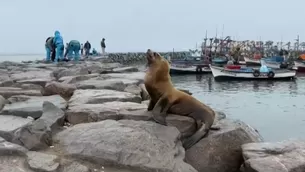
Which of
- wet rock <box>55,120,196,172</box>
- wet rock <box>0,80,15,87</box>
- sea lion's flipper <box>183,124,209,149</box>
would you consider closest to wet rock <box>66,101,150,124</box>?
wet rock <box>55,120,196,172</box>

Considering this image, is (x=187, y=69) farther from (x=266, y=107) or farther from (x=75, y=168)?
(x=75, y=168)

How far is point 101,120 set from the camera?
16.6 ft

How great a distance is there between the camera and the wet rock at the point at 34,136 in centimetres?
A: 397

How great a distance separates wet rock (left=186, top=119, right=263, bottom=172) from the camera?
16.7 ft

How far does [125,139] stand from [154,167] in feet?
1.62

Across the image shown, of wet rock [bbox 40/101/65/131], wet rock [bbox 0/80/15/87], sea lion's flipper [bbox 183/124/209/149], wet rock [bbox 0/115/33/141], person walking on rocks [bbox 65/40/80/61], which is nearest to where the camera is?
wet rock [bbox 0/115/33/141]

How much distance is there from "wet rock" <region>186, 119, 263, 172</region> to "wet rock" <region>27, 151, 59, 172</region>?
1883 millimetres

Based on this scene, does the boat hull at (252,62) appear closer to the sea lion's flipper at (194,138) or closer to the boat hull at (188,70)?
the boat hull at (188,70)

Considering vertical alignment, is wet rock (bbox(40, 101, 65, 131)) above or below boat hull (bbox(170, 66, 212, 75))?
above

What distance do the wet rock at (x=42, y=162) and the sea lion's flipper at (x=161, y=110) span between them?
1523 mm

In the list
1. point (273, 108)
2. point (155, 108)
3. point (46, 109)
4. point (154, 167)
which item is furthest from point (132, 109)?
point (273, 108)

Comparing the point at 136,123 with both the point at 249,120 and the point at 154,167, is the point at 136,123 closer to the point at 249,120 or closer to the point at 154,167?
the point at 154,167

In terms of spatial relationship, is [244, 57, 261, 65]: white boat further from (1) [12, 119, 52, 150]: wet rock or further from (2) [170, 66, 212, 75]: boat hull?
(1) [12, 119, 52, 150]: wet rock

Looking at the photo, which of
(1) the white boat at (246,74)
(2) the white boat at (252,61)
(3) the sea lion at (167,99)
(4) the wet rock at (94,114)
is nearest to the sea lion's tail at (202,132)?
(3) the sea lion at (167,99)
